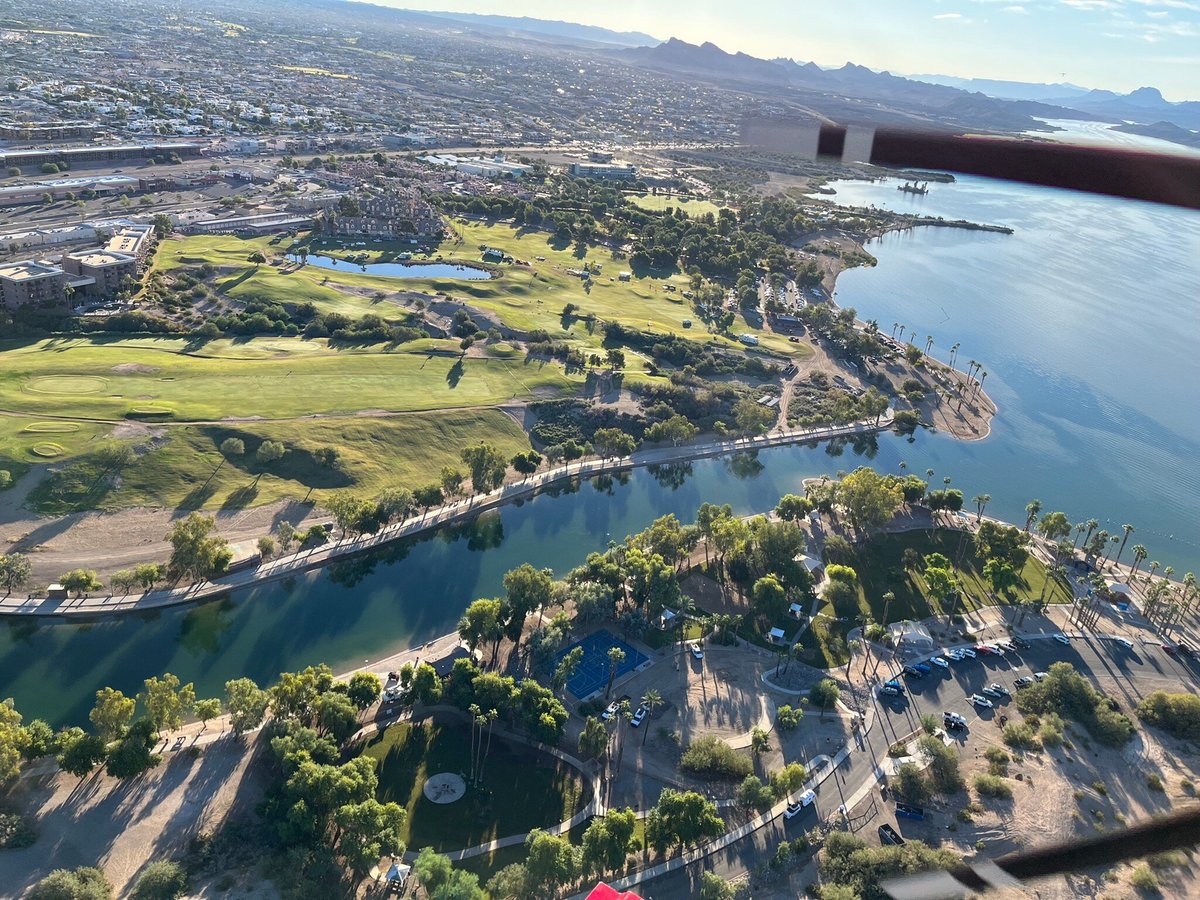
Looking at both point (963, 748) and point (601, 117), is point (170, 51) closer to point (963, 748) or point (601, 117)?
point (601, 117)

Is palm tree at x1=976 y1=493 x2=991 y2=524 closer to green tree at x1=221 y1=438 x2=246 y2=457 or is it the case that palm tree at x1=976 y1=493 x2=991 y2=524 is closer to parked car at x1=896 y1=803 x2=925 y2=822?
parked car at x1=896 y1=803 x2=925 y2=822

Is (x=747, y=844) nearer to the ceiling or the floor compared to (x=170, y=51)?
nearer to the floor

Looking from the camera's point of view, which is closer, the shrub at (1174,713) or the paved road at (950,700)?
the paved road at (950,700)

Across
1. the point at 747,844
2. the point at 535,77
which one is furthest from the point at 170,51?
the point at 747,844

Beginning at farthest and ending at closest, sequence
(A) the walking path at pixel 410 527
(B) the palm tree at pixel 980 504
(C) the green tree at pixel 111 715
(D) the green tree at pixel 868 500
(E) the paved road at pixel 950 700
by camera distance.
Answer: (B) the palm tree at pixel 980 504, (D) the green tree at pixel 868 500, (A) the walking path at pixel 410 527, (C) the green tree at pixel 111 715, (E) the paved road at pixel 950 700

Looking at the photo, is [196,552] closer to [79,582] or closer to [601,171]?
[79,582]

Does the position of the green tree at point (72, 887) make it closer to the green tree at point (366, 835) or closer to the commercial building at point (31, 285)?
the green tree at point (366, 835)

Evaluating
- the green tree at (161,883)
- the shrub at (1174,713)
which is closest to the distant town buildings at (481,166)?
the shrub at (1174,713)
